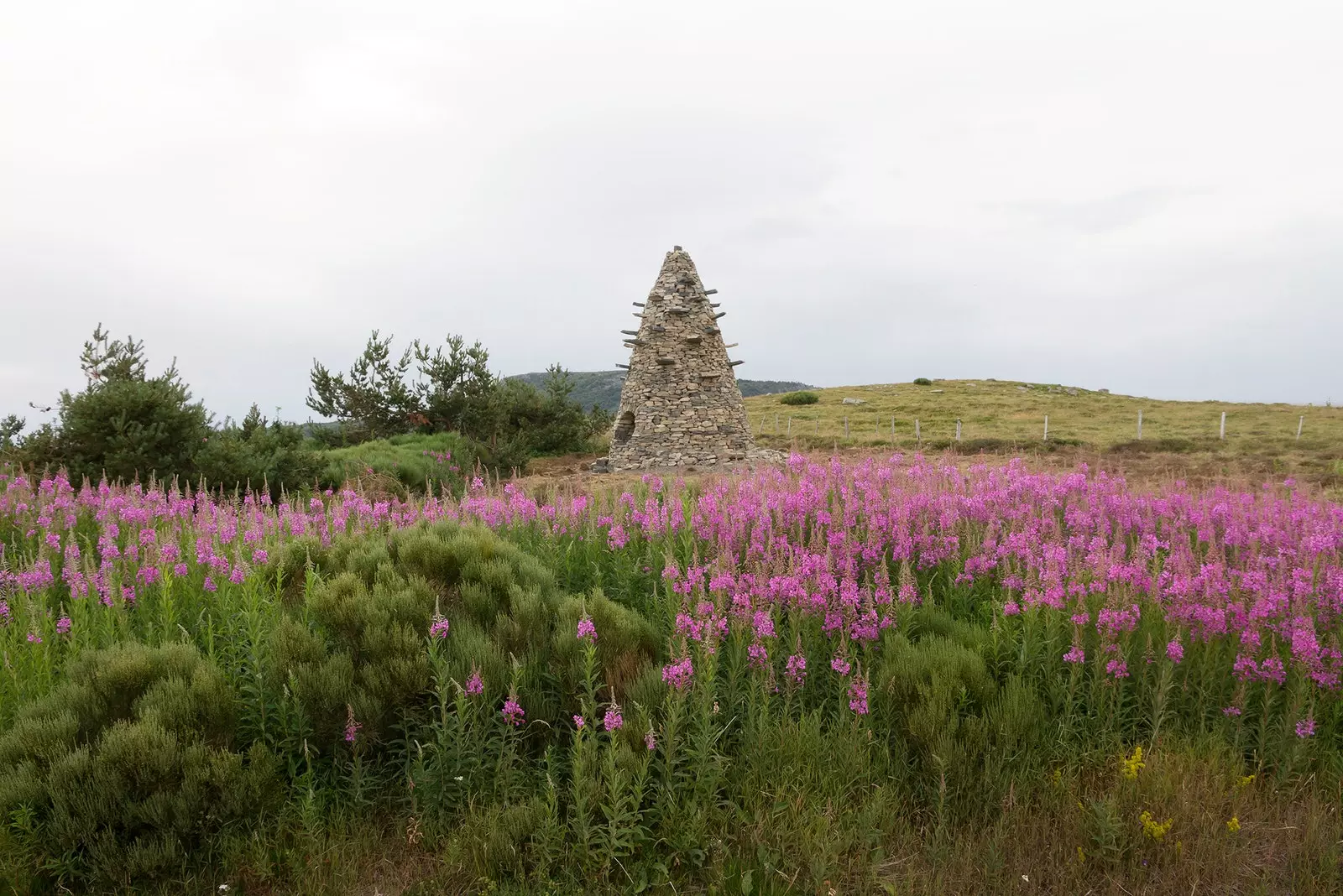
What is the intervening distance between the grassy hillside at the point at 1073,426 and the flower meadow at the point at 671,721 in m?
11.3

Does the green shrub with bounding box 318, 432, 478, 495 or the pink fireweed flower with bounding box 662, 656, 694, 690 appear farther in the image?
the green shrub with bounding box 318, 432, 478, 495

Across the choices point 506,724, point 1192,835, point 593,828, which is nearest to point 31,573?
point 506,724

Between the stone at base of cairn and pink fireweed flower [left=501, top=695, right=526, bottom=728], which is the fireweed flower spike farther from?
the stone at base of cairn

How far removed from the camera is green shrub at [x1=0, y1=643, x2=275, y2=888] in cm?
329

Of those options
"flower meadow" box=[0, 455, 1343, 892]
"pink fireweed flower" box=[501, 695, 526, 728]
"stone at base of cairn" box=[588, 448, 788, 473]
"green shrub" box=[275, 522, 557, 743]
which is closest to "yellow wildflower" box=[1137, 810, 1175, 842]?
"flower meadow" box=[0, 455, 1343, 892]

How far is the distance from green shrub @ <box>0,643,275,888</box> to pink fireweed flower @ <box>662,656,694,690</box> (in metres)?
2.01

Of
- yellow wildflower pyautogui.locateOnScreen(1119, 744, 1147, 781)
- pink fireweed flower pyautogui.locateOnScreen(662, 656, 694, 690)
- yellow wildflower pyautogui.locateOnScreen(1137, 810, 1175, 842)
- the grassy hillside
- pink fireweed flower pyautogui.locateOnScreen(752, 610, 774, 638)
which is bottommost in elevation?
yellow wildflower pyautogui.locateOnScreen(1137, 810, 1175, 842)

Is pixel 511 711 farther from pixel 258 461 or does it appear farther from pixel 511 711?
pixel 258 461

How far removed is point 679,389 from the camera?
24.5 m

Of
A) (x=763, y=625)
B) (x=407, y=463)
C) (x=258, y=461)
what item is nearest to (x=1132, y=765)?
(x=763, y=625)

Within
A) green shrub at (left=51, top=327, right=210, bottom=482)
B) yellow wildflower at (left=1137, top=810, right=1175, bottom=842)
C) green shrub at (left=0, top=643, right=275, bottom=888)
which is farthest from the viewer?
green shrub at (left=51, top=327, right=210, bottom=482)

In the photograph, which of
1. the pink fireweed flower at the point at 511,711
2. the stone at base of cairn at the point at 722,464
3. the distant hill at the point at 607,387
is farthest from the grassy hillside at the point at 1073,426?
the distant hill at the point at 607,387

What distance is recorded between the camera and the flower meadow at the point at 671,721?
3.38 metres

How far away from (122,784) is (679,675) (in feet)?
8.75
